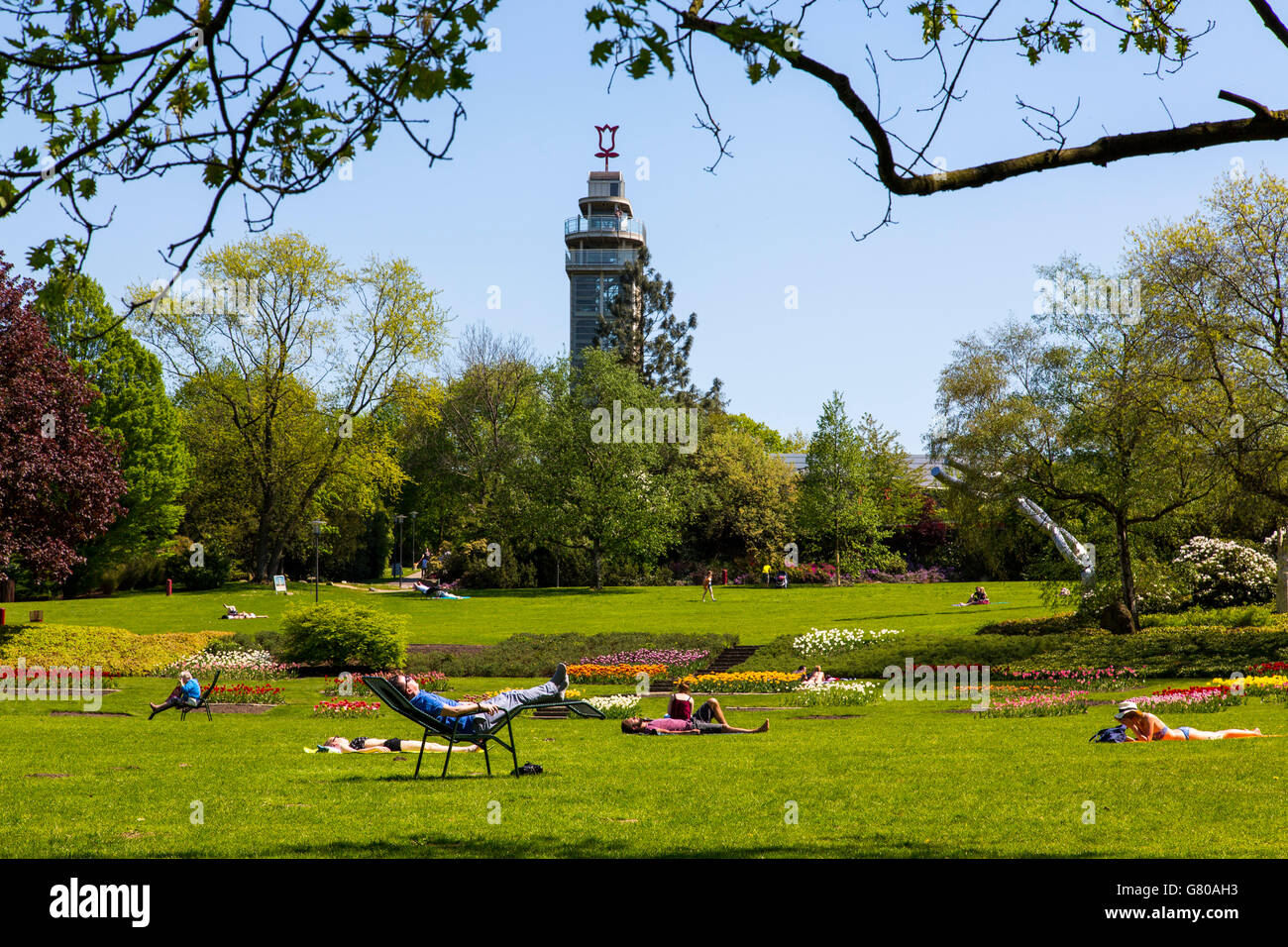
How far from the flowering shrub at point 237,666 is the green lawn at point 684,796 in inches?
393

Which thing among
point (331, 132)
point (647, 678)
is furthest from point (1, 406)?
point (331, 132)

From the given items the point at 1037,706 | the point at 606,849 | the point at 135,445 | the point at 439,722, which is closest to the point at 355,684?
the point at 439,722

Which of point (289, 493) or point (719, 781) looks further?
point (289, 493)

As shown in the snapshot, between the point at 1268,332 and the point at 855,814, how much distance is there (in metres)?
18.3

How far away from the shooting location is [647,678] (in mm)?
22328

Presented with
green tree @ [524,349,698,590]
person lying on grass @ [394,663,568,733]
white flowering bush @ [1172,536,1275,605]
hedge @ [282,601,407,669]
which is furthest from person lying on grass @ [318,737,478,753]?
green tree @ [524,349,698,590]

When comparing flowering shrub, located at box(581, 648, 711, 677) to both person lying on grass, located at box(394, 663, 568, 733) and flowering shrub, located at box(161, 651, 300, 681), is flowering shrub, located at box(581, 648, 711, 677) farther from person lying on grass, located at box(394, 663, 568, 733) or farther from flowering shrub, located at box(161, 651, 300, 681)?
person lying on grass, located at box(394, 663, 568, 733)

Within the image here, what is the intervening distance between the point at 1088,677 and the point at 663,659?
9.54m

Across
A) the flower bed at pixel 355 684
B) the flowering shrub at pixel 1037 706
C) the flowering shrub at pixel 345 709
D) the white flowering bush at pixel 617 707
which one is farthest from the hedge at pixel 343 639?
the flowering shrub at pixel 1037 706

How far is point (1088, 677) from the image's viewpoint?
62.6 feet

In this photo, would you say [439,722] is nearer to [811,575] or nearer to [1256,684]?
[1256,684]

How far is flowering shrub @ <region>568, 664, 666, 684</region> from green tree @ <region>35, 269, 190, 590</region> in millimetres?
31059

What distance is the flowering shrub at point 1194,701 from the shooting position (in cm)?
1358

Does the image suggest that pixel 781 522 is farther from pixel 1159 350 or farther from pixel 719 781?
pixel 719 781
